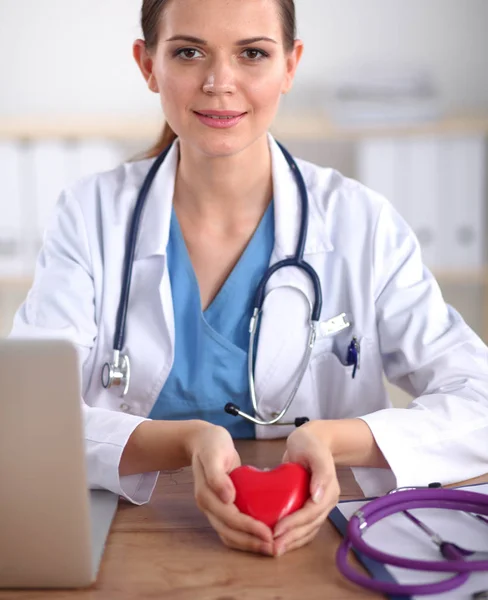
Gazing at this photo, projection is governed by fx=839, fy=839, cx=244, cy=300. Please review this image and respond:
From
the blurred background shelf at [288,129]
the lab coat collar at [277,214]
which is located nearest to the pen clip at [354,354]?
the lab coat collar at [277,214]

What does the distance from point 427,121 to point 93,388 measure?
6.23 feet

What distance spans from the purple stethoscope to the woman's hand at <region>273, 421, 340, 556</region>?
34mm

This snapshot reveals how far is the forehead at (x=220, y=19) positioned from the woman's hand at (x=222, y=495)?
24.5 inches

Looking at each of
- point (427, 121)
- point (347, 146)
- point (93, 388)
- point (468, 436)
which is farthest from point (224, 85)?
point (347, 146)

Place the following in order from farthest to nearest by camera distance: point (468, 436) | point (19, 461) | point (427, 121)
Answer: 1. point (427, 121)
2. point (468, 436)
3. point (19, 461)

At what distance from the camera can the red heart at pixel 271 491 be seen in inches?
34.1

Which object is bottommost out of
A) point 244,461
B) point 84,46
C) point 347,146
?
point 244,461

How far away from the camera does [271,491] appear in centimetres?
87

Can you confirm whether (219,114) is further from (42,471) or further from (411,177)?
(411,177)

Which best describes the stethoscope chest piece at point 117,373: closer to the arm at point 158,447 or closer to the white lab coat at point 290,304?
the white lab coat at point 290,304

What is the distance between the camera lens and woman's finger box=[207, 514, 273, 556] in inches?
33.2

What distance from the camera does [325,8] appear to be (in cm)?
301

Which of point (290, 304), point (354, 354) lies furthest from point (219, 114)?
point (354, 354)

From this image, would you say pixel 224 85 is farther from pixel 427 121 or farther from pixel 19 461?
pixel 427 121
